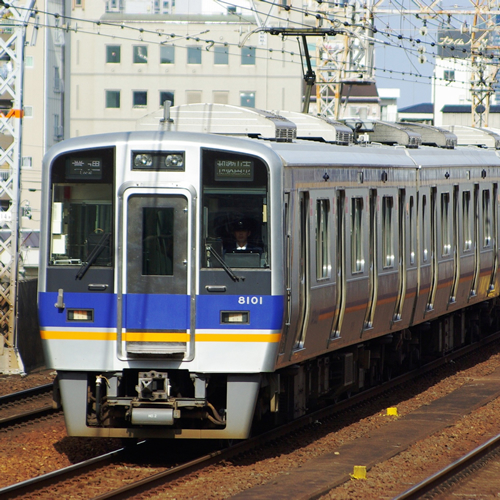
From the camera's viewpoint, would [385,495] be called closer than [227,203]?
Yes

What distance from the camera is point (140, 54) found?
207 feet

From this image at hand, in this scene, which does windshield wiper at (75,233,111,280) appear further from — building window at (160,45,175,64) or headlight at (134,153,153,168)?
building window at (160,45,175,64)

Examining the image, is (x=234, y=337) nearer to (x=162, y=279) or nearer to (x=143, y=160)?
(x=162, y=279)

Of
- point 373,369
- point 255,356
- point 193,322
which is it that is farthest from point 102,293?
point 373,369

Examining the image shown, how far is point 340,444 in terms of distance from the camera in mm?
10188

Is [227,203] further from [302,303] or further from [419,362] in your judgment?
[419,362]

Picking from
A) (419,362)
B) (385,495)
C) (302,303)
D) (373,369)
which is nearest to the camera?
(385,495)

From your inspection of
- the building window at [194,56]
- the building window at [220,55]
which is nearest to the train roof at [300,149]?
the building window at [220,55]

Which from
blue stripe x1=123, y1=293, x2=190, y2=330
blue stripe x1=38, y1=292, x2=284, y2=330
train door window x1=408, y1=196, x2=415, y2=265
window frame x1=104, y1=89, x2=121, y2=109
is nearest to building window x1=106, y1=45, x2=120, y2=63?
window frame x1=104, y1=89, x2=121, y2=109

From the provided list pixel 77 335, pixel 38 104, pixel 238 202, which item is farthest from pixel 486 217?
pixel 38 104

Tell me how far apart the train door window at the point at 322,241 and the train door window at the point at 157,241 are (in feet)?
5.72

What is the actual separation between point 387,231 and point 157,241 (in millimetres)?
3932

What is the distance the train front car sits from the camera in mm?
8750

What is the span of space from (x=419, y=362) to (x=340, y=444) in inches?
199
